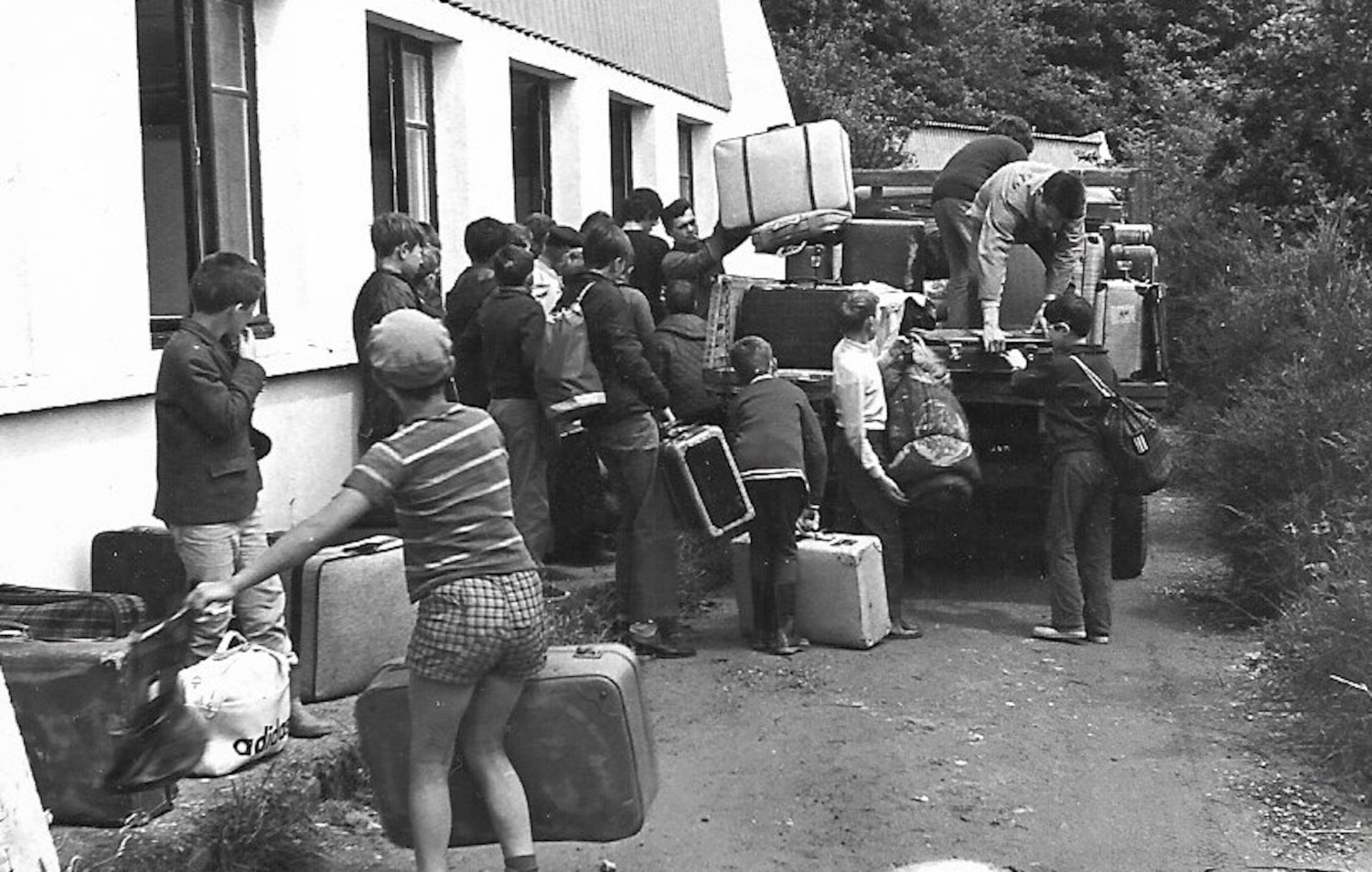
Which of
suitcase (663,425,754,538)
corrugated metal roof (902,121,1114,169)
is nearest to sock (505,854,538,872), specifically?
suitcase (663,425,754,538)

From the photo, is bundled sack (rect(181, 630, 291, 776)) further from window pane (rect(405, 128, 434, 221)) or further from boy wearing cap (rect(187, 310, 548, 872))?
window pane (rect(405, 128, 434, 221))

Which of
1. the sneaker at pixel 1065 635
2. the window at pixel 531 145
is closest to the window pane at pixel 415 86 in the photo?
the window at pixel 531 145

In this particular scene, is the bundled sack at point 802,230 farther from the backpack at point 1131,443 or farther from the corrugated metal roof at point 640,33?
the backpack at point 1131,443

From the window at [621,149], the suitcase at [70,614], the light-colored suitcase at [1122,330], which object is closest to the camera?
the suitcase at [70,614]

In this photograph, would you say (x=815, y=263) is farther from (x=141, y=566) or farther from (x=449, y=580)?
(x=449, y=580)

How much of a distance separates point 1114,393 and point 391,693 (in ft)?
16.1

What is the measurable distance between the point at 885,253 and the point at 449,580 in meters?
7.45

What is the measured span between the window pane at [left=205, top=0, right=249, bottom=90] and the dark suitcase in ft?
9.63

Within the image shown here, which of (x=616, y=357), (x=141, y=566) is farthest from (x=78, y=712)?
(x=616, y=357)

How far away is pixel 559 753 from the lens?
4.98 m

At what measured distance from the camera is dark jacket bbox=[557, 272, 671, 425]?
330 inches

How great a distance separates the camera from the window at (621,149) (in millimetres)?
17312

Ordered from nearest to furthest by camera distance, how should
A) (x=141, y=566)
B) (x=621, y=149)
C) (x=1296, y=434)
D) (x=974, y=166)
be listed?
(x=141, y=566) < (x=1296, y=434) < (x=974, y=166) < (x=621, y=149)

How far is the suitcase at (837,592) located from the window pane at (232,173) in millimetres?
2897
